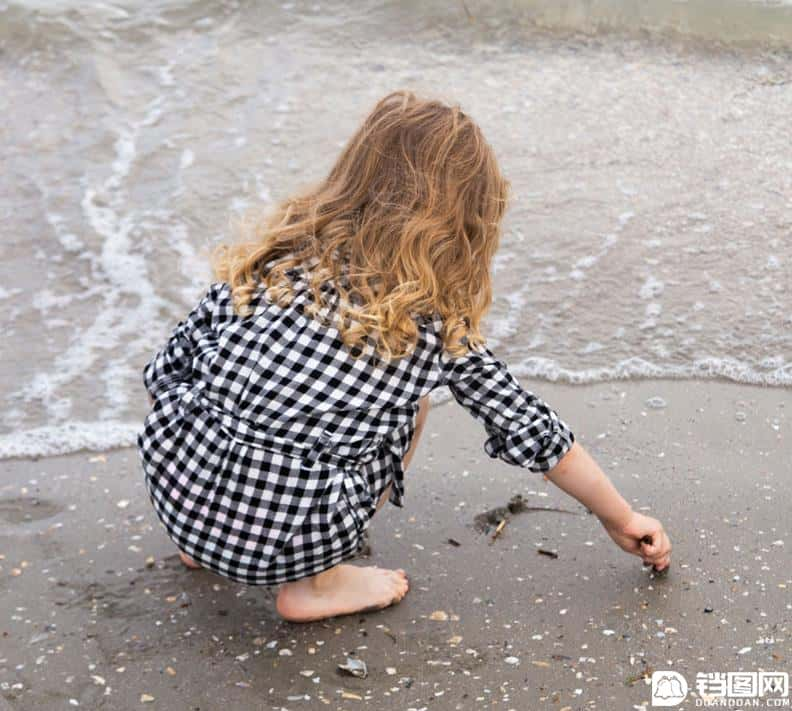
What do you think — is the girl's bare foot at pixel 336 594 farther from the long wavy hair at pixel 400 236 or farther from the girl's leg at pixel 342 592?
the long wavy hair at pixel 400 236

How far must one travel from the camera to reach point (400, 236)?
211cm

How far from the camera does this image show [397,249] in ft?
6.89

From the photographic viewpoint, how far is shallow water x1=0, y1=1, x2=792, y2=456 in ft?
11.3

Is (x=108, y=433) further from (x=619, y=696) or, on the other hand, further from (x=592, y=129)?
(x=592, y=129)

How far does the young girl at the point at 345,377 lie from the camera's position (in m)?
2.04

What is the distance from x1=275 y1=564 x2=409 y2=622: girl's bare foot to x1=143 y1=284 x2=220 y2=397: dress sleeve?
503mm

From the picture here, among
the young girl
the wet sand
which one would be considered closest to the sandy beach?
the wet sand

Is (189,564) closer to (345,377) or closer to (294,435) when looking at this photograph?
(294,435)

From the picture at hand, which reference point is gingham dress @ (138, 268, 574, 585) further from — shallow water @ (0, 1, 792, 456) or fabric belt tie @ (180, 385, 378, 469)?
shallow water @ (0, 1, 792, 456)

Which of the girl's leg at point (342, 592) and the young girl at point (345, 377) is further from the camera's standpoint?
the girl's leg at point (342, 592)

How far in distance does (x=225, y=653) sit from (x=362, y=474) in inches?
17.9

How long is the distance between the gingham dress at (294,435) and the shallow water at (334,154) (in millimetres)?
996

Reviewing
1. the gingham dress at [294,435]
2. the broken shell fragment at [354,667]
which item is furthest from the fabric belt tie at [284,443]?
the broken shell fragment at [354,667]

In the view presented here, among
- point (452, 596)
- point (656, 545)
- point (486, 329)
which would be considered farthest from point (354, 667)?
point (486, 329)
